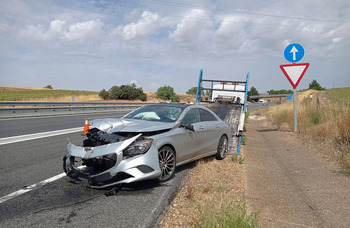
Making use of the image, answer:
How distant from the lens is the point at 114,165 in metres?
4.16

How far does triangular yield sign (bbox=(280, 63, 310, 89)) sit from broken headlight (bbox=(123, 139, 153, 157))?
748 cm

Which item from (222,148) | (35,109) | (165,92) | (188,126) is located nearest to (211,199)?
(188,126)

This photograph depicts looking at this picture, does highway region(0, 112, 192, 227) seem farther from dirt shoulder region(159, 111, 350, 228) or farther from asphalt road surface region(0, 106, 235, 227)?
dirt shoulder region(159, 111, 350, 228)

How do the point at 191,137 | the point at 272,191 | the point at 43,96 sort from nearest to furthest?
the point at 272,191 → the point at 191,137 → the point at 43,96

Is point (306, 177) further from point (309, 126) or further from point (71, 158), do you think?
point (309, 126)

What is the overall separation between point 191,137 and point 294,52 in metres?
6.23

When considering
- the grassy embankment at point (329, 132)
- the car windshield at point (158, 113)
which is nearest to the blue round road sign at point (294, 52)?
the grassy embankment at point (329, 132)

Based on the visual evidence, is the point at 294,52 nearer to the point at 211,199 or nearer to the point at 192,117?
the point at 192,117

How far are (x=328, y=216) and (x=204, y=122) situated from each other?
3282 millimetres

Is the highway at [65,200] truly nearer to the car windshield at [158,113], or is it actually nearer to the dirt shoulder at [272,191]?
the dirt shoulder at [272,191]

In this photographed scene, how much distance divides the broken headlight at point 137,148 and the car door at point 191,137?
1.02m

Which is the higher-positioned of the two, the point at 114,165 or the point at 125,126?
the point at 125,126

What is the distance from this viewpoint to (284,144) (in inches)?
362

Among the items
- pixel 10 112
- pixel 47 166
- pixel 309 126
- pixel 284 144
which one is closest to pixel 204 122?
pixel 47 166
